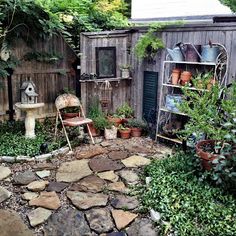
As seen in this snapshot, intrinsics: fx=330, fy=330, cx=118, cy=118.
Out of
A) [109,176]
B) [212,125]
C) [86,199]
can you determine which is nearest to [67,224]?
[86,199]

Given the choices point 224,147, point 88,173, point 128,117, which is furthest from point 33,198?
point 128,117

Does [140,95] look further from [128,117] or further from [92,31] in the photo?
[92,31]

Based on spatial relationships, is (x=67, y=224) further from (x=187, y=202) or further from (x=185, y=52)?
(x=185, y=52)

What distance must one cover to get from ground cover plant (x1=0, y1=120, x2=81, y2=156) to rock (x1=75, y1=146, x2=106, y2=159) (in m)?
0.33

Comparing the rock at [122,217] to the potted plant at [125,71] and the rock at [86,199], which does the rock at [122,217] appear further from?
the potted plant at [125,71]

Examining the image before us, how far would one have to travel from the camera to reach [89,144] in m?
5.70

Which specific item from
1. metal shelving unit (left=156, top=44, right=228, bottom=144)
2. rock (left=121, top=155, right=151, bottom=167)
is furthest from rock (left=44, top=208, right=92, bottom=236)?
metal shelving unit (left=156, top=44, right=228, bottom=144)

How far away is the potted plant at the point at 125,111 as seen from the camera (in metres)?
6.48

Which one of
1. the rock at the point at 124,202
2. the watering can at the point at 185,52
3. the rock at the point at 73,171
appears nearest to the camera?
the rock at the point at 124,202

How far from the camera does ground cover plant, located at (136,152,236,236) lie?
124 inches

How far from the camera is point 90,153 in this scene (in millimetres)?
5266

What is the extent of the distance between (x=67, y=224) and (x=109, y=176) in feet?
3.81

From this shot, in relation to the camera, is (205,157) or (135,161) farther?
(135,161)

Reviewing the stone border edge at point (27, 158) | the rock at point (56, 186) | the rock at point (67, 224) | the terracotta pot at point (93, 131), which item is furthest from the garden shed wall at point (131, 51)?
the rock at point (67, 224)
